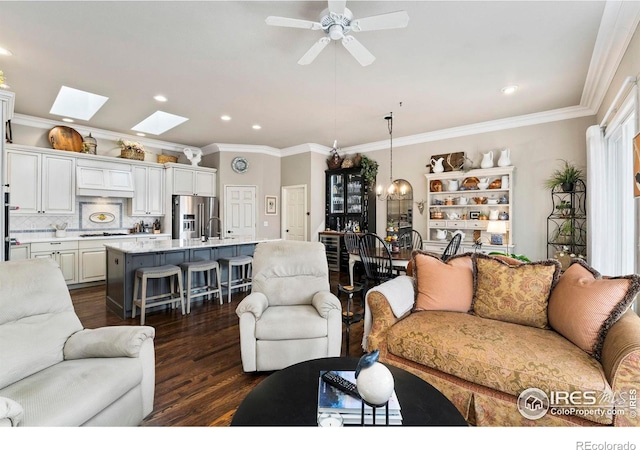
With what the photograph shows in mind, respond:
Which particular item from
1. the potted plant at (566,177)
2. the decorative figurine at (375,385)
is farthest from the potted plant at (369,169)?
the decorative figurine at (375,385)

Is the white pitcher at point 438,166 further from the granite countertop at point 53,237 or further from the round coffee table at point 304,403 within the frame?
the granite countertop at point 53,237

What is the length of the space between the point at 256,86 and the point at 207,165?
3.72 meters

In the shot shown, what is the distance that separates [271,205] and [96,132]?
3.59 meters

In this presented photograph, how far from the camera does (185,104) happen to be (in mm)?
4164

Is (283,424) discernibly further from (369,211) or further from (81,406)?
(369,211)

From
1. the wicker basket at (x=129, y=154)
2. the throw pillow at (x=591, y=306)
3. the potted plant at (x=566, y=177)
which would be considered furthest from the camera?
the wicker basket at (x=129, y=154)

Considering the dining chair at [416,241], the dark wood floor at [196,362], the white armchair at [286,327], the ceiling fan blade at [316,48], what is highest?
the ceiling fan blade at [316,48]

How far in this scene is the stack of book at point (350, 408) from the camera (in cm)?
108

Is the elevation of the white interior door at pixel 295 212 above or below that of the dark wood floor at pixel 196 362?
above

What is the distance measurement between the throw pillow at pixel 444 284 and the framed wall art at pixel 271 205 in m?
4.94

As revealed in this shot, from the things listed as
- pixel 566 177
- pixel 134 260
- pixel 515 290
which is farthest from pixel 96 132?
pixel 566 177

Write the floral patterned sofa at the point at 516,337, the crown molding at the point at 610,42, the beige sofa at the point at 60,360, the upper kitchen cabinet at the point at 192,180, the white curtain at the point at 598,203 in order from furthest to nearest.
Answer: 1. the upper kitchen cabinet at the point at 192,180
2. the white curtain at the point at 598,203
3. the crown molding at the point at 610,42
4. the floral patterned sofa at the point at 516,337
5. the beige sofa at the point at 60,360

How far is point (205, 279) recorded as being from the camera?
4273 millimetres

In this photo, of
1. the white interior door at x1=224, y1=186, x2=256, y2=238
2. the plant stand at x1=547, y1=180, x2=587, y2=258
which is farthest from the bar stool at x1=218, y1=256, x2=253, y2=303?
the plant stand at x1=547, y1=180, x2=587, y2=258
